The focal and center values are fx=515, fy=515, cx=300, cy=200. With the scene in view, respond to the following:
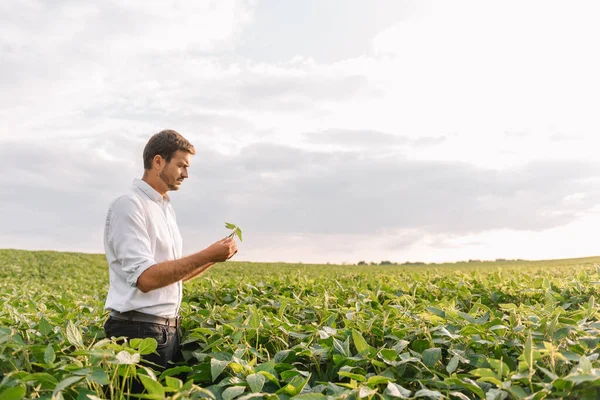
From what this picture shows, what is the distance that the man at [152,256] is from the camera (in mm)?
3697

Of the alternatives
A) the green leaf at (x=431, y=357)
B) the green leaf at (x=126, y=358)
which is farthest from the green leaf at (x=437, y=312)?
the green leaf at (x=126, y=358)

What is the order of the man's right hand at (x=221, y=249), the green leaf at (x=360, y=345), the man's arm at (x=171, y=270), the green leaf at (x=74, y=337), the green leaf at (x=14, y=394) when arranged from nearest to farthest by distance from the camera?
the green leaf at (x=14, y=394), the green leaf at (x=74, y=337), the green leaf at (x=360, y=345), the man's arm at (x=171, y=270), the man's right hand at (x=221, y=249)

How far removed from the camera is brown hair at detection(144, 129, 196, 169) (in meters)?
4.31

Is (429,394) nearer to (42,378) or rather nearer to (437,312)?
(437,312)

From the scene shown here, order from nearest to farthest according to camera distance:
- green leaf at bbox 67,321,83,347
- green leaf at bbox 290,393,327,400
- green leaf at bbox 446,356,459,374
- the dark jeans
A: 1. green leaf at bbox 290,393,327,400
2. green leaf at bbox 446,356,459,374
3. green leaf at bbox 67,321,83,347
4. the dark jeans

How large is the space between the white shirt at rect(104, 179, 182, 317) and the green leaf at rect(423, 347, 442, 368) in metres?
1.98

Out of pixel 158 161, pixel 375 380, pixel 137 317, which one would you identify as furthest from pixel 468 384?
pixel 158 161

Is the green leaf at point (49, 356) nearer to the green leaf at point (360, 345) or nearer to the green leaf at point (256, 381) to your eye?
the green leaf at point (256, 381)

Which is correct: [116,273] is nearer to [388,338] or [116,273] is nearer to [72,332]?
[72,332]

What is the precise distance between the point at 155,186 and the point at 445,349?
8.68 feet

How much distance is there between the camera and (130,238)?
3.80 metres

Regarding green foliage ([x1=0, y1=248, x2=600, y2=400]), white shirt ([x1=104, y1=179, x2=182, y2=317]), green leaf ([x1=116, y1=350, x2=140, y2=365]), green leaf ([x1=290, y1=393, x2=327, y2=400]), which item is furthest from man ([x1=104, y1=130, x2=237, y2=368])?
green leaf ([x1=290, y1=393, x2=327, y2=400])

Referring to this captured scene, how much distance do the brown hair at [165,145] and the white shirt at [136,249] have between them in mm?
287

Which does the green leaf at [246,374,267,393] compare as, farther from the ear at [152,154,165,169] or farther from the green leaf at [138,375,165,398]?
the ear at [152,154,165,169]
